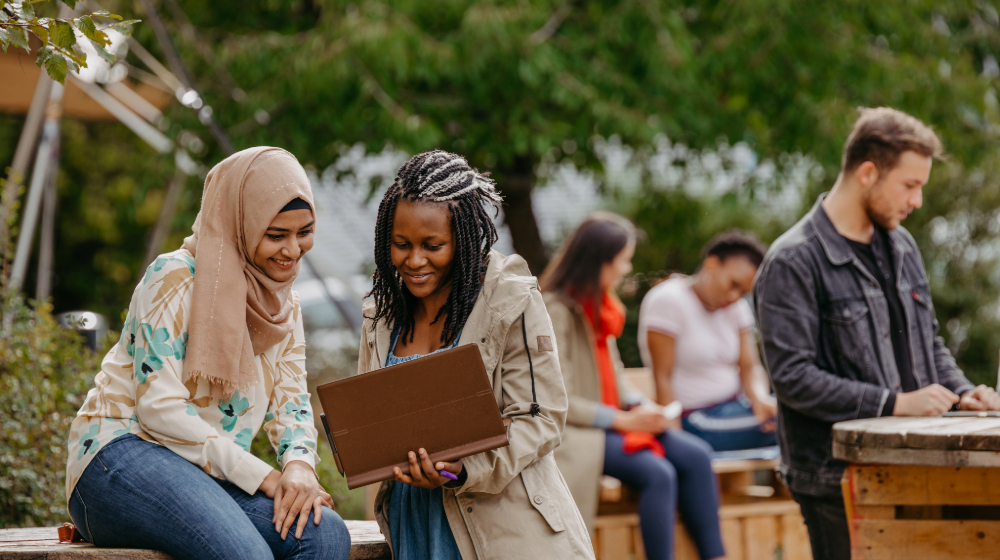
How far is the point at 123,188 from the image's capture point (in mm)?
12195

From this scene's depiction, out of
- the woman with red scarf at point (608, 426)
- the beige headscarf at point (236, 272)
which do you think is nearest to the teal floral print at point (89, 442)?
the beige headscarf at point (236, 272)

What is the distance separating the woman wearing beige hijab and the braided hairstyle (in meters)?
0.23

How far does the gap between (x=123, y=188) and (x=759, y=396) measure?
895cm

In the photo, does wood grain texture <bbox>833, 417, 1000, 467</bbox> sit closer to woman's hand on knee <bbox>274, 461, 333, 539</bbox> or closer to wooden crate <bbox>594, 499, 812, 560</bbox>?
woman's hand on knee <bbox>274, 461, 333, 539</bbox>

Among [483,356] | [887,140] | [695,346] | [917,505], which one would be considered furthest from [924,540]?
[695,346]

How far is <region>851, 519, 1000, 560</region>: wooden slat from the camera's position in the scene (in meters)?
3.14

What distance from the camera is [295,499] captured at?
252 cm

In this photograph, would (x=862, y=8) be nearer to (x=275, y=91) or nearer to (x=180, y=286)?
(x=275, y=91)

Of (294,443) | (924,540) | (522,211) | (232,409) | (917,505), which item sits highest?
(522,211)

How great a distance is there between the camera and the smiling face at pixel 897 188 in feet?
11.3

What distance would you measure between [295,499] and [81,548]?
22.3 inches

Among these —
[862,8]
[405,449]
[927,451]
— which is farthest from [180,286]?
[862,8]

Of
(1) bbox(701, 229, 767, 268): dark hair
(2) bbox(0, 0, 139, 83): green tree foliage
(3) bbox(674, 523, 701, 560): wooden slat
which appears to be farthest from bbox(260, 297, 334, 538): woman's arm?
(1) bbox(701, 229, 767, 268): dark hair

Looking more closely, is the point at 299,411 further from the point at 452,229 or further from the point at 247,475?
the point at 452,229
